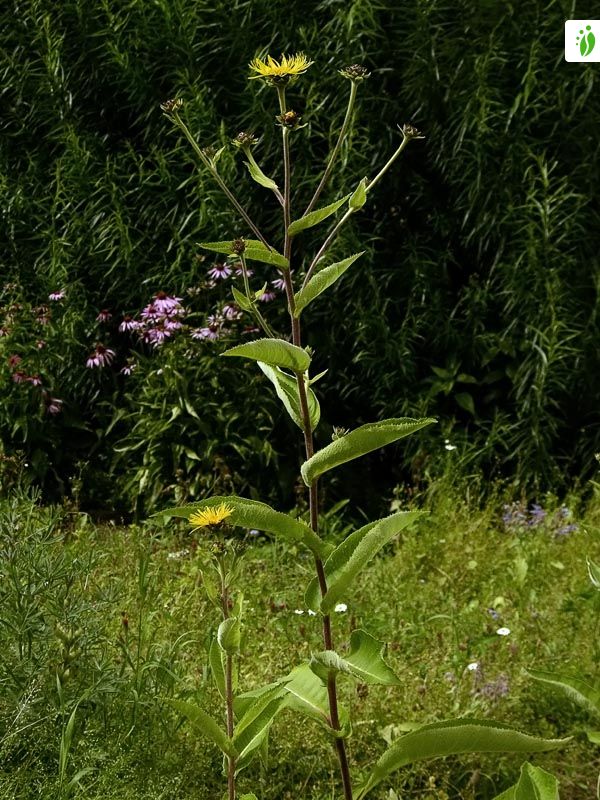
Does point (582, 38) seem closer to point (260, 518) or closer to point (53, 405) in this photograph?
point (53, 405)

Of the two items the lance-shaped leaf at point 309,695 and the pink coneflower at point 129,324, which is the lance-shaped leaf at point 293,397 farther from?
the pink coneflower at point 129,324

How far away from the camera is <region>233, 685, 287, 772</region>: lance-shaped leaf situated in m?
A: 1.65

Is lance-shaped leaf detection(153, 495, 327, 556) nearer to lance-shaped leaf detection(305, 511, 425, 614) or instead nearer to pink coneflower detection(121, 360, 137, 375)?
lance-shaped leaf detection(305, 511, 425, 614)

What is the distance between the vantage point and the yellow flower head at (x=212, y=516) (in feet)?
5.03

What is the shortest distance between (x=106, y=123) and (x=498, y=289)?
2124 millimetres

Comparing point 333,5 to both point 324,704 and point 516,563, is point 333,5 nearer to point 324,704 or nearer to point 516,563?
point 516,563

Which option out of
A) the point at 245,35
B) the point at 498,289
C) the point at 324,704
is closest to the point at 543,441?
the point at 498,289

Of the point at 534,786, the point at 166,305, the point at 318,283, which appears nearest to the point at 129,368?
the point at 166,305

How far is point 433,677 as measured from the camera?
278cm

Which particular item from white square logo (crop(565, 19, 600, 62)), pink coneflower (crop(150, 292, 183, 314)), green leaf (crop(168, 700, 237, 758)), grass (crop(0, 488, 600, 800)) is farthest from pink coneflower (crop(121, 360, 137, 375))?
green leaf (crop(168, 700, 237, 758))

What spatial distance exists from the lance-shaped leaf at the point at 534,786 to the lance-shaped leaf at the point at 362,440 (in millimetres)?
477

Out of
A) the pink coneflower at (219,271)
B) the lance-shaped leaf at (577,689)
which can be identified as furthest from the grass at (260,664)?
the pink coneflower at (219,271)

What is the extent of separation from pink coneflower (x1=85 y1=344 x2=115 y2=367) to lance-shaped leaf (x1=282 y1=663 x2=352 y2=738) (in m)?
3.28

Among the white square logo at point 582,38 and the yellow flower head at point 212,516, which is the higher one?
the yellow flower head at point 212,516
